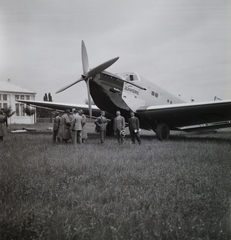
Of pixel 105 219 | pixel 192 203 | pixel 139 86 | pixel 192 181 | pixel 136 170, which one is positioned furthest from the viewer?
pixel 139 86

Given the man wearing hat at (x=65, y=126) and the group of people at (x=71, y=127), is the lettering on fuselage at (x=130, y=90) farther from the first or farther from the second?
the man wearing hat at (x=65, y=126)

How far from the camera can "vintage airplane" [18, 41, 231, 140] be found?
433 inches

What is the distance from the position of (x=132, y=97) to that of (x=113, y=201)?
9427mm

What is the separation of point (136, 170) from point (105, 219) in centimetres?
239

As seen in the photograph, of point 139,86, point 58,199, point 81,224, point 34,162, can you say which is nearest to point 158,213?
point 81,224

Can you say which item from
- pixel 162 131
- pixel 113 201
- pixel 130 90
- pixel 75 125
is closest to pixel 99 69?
pixel 75 125

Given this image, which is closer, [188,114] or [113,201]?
[113,201]

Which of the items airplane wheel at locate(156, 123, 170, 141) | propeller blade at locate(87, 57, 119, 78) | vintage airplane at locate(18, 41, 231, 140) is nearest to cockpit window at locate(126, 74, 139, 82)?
vintage airplane at locate(18, 41, 231, 140)

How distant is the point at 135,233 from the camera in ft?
8.62

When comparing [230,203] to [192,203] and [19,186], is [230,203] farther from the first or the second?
[19,186]

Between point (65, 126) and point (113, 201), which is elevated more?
point (65, 126)

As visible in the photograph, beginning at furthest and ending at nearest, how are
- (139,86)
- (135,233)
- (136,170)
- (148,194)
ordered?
(139,86), (136,170), (148,194), (135,233)

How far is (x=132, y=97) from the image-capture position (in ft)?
41.4

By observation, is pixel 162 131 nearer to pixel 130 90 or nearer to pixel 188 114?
pixel 188 114
